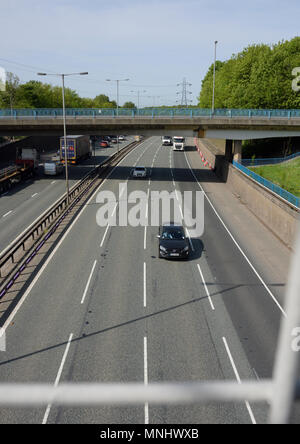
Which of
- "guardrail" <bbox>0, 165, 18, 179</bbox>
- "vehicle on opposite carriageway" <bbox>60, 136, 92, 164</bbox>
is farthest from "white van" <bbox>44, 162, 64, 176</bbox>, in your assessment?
"vehicle on opposite carriageway" <bbox>60, 136, 92, 164</bbox>

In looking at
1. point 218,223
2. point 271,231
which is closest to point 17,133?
point 218,223

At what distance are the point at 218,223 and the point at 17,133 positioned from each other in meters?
30.7

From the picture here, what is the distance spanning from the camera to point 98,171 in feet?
175

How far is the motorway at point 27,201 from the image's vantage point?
29750 mm

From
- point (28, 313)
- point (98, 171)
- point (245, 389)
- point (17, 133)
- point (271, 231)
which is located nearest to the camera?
→ point (245, 389)

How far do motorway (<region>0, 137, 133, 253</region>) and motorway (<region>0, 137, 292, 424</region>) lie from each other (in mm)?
5930

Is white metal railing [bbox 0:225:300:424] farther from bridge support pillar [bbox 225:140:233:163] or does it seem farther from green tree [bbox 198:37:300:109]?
green tree [bbox 198:37:300:109]

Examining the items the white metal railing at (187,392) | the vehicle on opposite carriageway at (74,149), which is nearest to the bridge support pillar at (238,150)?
the vehicle on opposite carriageway at (74,149)

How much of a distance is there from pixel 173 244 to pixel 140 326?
844 centimetres

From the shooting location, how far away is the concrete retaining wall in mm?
26953

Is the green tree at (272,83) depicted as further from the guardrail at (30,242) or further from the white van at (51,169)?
the guardrail at (30,242)

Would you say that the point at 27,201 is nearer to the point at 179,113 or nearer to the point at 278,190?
the point at 179,113

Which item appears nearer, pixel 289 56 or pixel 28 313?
pixel 28 313
